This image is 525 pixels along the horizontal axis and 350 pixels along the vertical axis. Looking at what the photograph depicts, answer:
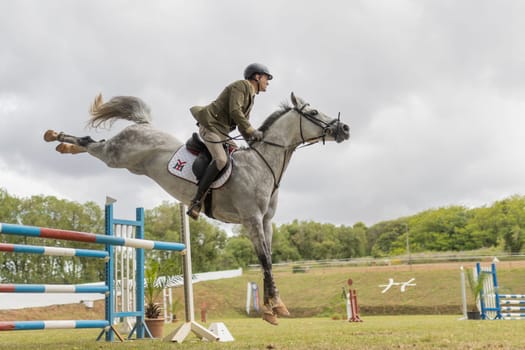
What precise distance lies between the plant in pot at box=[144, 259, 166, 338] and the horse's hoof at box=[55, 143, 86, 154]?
3475 mm

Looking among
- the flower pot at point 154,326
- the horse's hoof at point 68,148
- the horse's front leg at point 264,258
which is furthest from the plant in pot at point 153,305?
the horse's front leg at point 264,258

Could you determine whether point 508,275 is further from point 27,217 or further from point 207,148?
point 27,217

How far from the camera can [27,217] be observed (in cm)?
3266

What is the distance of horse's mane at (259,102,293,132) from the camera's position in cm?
533

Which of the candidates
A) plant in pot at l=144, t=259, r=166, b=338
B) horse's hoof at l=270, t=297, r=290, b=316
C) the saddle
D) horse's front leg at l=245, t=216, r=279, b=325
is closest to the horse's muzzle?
the saddle

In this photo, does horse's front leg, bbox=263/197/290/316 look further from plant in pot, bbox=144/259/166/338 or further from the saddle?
plant in pot, bbox=144/259/166/338

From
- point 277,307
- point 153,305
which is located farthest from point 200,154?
point 153,305

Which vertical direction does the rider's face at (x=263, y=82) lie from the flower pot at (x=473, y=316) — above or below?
above

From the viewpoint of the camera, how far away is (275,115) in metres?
5.40

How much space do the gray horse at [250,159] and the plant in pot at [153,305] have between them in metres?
3.63

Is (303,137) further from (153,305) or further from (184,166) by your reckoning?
(153,305)

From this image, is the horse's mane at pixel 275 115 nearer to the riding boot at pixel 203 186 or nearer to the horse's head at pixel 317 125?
the horse's head at pixel 317 125

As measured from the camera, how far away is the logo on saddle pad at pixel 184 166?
4.95m

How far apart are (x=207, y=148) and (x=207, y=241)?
41.3 meters
